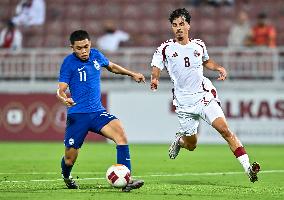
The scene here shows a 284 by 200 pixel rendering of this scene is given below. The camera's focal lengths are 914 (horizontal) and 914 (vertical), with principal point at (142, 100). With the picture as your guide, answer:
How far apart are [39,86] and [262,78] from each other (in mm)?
5323

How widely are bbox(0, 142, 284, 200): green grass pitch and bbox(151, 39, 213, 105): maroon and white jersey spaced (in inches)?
46.6

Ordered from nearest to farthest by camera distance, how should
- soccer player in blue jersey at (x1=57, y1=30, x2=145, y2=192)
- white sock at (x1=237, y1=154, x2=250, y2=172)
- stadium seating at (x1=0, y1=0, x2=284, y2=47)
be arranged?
1. soccer player in blue jersey at (x1=57, y1=30, x2=145, y2=192)
2. white sock at (x1=237, y1=154, x2=250, y2=172)
3. stadium seating at (x1=0, y1=0, x2=284, y2=47)

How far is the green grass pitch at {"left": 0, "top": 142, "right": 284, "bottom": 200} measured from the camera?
998cm

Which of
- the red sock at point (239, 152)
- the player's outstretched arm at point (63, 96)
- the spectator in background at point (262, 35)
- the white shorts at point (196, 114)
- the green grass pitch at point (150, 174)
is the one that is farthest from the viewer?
the spectator in background at point (262, 35)

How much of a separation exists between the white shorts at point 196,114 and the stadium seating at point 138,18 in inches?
483

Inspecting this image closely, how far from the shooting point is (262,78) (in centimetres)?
2167

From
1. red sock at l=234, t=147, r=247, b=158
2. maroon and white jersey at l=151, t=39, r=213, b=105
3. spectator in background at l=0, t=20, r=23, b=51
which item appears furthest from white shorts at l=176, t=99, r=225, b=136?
spectator in background at l=0, t=20, r=23, b=51

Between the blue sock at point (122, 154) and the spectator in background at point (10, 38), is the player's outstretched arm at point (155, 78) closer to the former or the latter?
the blue sock at point (122, 154)

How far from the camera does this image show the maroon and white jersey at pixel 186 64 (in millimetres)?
11992

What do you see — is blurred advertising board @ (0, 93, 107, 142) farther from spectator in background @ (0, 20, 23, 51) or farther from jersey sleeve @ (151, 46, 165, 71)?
jersey sleeve @ (151, 46, 165, 71)

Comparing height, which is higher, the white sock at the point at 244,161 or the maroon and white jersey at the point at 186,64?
the maroon and white jersey at the point at 186,64

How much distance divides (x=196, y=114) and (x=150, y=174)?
1253mm

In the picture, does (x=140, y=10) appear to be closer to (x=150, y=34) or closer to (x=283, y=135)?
(x=150, y=34)

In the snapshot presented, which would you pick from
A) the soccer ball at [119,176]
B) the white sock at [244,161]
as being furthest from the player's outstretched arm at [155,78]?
the soccer ball at [119,176]
